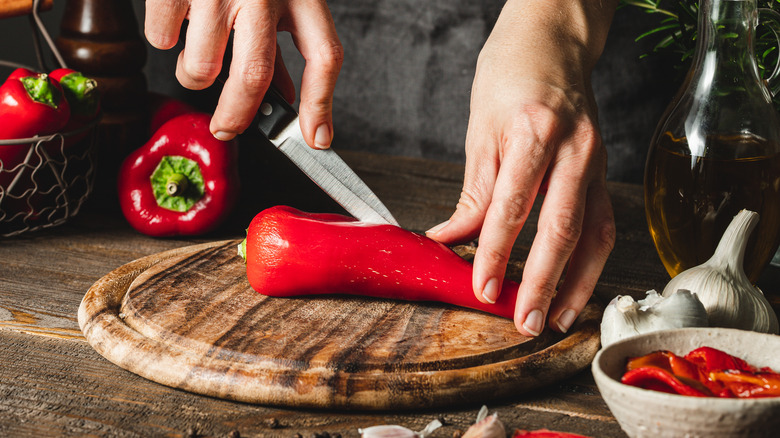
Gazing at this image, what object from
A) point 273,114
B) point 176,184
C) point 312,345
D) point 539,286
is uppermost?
point 273,114

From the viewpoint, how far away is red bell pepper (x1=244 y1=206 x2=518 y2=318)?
117 cm

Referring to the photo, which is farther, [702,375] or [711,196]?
[711,196]

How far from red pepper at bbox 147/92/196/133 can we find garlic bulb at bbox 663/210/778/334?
1.28 m

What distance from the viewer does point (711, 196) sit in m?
1.10

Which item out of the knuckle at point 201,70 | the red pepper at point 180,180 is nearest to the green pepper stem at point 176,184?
the red pepper at point 180,180

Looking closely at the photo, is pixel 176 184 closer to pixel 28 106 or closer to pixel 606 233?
pixel 28 106

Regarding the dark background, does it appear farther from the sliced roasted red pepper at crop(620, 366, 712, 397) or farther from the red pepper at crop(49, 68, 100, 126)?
the sliced roasted red pepper at crop(620, 366, 712, 397)

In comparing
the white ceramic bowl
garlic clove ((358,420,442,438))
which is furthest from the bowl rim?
garlic clove ((358,420,442,438))

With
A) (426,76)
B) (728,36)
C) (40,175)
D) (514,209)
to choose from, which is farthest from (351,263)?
(426,76)

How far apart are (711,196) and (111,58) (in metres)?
1.41

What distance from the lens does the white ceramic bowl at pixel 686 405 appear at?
656mm

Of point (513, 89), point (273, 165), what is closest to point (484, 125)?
point (513, 89)

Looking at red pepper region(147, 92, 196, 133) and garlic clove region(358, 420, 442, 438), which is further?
red pepper region(147, 92, 196, 133)

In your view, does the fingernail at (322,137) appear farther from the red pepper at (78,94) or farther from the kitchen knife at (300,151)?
the red pepper at (78,94)
